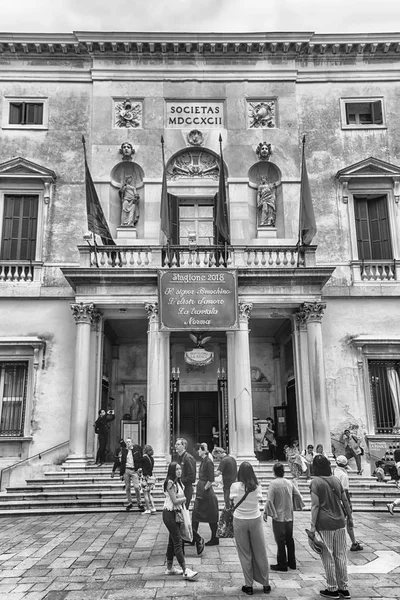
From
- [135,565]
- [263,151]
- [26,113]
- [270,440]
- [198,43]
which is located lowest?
[135,565]

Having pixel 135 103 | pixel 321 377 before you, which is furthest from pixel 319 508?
pixel 135 103

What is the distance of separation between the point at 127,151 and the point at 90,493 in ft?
40.6

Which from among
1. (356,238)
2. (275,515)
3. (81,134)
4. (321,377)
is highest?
(81,134)

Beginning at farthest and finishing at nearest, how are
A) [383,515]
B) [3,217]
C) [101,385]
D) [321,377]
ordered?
[3,217]
[101,385]
[321,377]
[383,515]

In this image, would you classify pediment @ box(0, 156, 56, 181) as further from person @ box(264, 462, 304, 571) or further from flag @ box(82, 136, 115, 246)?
person @ box(264, 462, 304, 571)

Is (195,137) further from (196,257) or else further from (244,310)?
(244,310)

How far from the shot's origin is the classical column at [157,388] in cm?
1625

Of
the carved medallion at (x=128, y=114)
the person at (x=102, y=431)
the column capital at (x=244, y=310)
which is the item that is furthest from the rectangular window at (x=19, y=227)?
the column capital at (x=244, y=310)

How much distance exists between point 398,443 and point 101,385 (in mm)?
9991

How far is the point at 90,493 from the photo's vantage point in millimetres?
14289

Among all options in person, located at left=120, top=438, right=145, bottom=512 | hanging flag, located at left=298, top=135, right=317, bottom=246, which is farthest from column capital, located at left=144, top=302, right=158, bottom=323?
hanging flag, located at left=298, top=135, right=317, bottom=246

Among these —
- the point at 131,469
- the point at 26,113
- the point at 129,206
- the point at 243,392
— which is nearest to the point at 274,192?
the point at 129,206

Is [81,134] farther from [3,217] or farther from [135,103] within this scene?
[3,217]

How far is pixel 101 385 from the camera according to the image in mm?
18391
